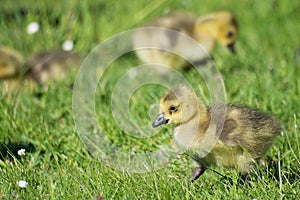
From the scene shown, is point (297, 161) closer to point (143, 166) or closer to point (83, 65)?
point (143, 166)

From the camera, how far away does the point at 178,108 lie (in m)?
3.39

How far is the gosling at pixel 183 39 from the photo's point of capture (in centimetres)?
579

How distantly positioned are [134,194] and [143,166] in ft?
1.48

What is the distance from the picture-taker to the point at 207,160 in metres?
3.22

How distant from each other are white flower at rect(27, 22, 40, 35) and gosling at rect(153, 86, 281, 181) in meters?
2.84

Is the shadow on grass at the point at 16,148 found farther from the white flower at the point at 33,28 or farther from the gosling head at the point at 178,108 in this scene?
the white flower at the point at 33,28

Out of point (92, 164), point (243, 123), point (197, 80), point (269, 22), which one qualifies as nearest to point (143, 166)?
point (92, 164)

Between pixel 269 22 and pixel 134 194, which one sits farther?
pixel 269 22

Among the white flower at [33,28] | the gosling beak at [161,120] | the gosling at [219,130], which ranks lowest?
the gosling at [219,130]

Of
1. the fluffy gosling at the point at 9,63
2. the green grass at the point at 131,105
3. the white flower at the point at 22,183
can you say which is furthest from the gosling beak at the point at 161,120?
the fluffy gosling at the point at 9,63

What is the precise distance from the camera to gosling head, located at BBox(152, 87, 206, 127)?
3.38 metres

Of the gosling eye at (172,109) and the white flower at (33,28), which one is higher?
the white flower at (33,28)

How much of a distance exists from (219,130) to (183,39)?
2631 millimetres

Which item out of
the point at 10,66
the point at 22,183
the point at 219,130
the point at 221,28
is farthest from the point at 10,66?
the point at 219,130
